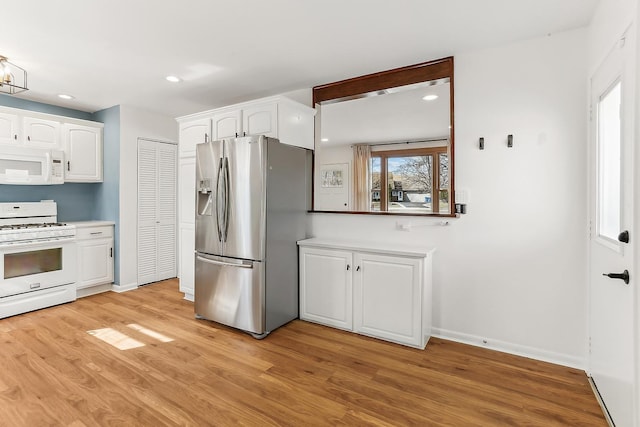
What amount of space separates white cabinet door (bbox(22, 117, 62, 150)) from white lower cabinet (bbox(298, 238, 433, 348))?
352 cm

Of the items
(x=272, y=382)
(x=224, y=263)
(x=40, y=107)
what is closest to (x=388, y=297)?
(x=272, y=382)

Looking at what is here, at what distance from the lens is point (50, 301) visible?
3781 millimetres

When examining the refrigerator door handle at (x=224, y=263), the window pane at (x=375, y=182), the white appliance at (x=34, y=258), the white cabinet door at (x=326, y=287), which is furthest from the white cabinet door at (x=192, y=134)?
the window pane at (x=375, y=182)

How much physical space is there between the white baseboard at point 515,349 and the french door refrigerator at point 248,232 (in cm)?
153

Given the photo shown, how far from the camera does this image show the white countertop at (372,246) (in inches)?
108

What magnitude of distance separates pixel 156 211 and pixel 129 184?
0.55m

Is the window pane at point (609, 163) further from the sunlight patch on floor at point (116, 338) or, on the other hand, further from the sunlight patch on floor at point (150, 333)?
the sunlight patch on floor at point (116, 338)

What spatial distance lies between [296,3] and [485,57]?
1704mm

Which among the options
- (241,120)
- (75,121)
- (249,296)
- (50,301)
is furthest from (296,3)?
(50,301)

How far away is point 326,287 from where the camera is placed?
127 inches

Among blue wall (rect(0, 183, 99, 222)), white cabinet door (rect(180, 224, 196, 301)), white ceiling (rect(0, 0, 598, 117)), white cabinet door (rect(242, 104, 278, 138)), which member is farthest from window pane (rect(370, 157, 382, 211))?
blue wall (rect(0, 183, 99, 222))

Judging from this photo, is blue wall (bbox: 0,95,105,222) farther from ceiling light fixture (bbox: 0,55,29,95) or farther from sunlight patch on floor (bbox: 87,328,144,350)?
sunlight patch on floor (bbox: 87,328,144,350)

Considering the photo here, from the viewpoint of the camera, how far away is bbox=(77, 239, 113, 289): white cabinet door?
416 centimetres

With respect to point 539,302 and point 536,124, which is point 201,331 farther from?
point 536,124
